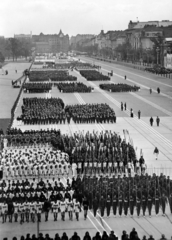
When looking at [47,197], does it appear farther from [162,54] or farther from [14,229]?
[162,54]

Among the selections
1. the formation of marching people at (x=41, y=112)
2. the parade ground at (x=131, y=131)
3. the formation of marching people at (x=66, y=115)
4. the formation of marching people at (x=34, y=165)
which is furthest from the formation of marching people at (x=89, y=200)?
the formation of marching people at (x=66, y=115)

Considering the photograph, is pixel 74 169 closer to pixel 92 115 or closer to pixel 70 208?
pixel 70 208

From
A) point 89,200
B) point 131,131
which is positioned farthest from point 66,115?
point 89,200

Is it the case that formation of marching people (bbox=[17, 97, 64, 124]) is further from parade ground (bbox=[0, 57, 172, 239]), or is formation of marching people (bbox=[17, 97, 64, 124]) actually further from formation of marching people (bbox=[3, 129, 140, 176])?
formation of marching people (bbox=[3, 129, 140, 176])

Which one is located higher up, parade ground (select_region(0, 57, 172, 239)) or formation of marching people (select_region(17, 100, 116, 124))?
formation of marching people (select_region(17, 100, 116, 124))

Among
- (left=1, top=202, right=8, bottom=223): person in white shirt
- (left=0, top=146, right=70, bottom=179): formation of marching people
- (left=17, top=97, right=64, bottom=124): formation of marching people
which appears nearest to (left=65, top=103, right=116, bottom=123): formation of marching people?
(left=17, top=97, right=64, bottom=124): formation of marching people
